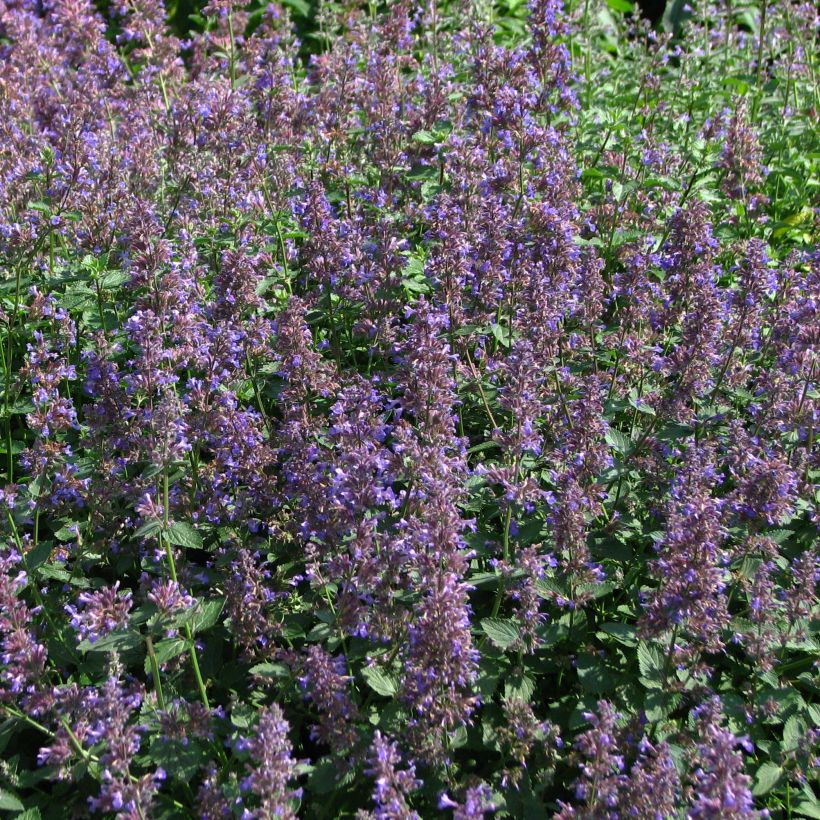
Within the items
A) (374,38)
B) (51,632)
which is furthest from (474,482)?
(374,38)

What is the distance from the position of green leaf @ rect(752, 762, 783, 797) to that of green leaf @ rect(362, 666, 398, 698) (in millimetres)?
1247

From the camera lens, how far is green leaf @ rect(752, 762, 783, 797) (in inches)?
133

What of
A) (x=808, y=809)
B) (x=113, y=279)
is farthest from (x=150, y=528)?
(x=808, y=809)

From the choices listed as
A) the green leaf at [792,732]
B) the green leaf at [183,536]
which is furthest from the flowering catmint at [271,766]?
the green leaf at [792,732]

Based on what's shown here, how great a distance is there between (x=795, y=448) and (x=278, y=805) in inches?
101

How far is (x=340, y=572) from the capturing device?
10.8ft

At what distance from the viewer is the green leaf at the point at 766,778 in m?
3.39

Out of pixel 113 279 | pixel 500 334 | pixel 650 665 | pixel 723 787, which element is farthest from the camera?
pixel 113 279

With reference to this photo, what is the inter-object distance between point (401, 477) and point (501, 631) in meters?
0.62

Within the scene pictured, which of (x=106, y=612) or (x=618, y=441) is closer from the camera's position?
(x=106, y=612)

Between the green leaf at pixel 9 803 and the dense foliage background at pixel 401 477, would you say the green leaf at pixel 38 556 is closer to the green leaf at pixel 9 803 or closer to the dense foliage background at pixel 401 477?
the dense foliage background at pixel 401 477

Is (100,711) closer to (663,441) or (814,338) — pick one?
(663,441)

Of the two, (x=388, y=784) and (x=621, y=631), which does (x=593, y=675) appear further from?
(x=388, y=784)

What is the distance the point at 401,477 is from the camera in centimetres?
356
